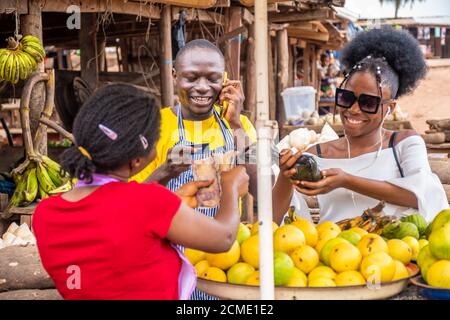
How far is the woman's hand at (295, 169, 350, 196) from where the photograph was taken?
8.36ft

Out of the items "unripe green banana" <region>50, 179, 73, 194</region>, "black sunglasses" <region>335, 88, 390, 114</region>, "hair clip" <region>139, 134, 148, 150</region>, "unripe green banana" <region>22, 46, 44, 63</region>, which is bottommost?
"unripe green banana" <region>50, 179, 73, 194</region>

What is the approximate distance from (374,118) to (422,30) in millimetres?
21186

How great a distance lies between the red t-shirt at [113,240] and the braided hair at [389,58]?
157cm

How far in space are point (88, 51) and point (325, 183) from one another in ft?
20.3

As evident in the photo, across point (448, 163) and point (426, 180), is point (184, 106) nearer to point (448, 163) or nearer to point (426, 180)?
point (426, 180)

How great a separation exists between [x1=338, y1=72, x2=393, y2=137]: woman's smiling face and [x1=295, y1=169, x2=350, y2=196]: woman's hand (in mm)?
387

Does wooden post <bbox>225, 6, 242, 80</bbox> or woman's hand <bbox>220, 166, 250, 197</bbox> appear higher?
wooden post <bbox>225, 6, 242, 80</bbox>

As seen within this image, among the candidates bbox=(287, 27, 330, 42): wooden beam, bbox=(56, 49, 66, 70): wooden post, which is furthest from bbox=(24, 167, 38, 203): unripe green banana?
bbox=(56, 49, 66, 70): wooden post

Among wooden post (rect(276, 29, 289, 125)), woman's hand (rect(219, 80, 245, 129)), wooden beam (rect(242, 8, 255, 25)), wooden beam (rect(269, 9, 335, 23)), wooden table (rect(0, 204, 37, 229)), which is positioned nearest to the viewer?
woman's hand (rect(219, 80, 245, 129))

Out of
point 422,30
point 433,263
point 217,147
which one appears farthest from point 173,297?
point 422,30

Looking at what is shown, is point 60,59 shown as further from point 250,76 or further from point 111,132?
point 111,132

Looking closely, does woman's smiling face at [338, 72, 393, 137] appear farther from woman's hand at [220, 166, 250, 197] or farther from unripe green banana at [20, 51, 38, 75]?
unripe green banana at [20, 51, 38, 75]

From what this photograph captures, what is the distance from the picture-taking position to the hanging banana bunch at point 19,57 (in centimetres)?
488

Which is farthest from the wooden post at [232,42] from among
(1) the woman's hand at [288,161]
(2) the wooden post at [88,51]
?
(1) the woman's hand at [288,161]
